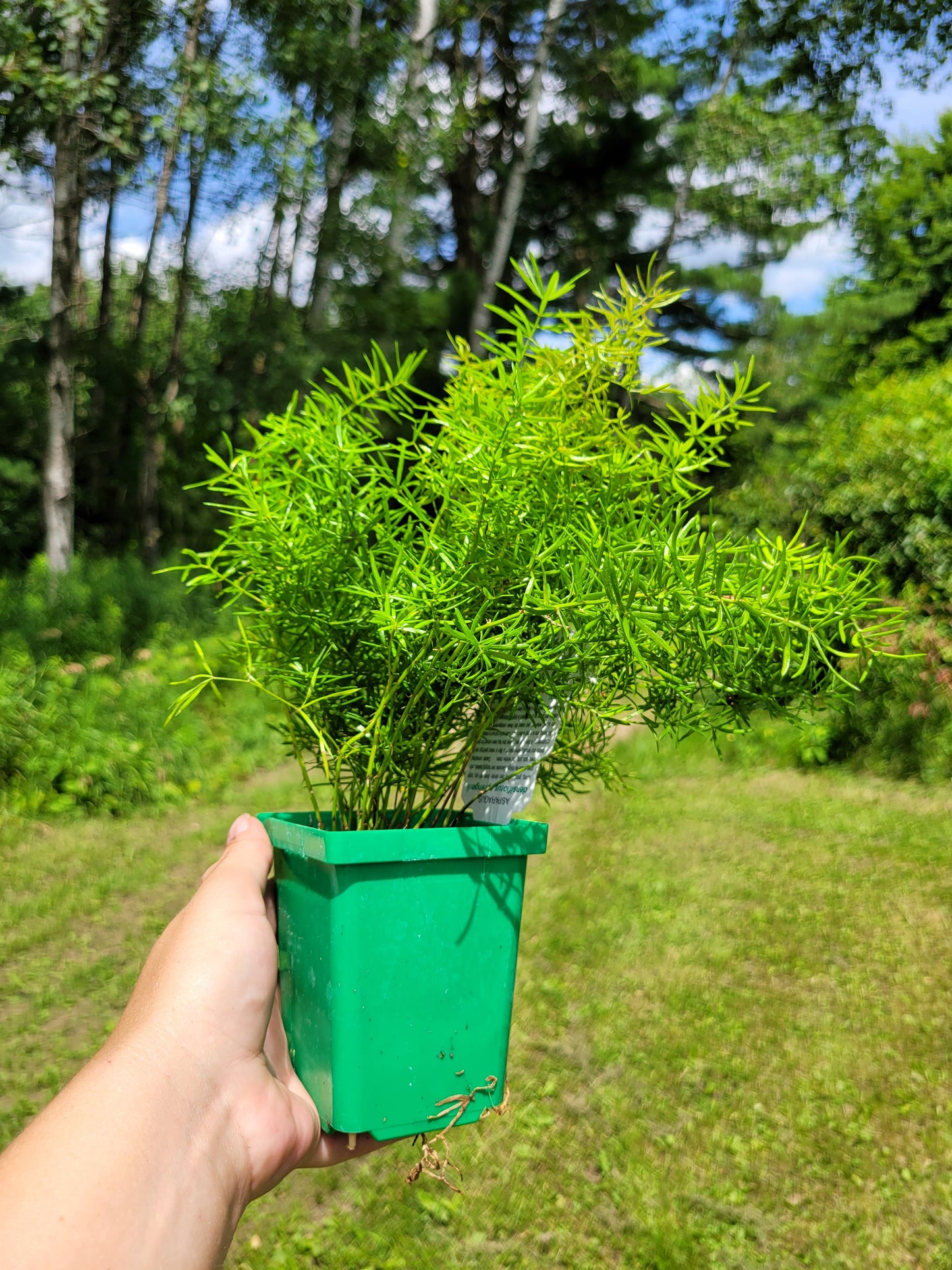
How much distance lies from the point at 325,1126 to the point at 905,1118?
203 cm

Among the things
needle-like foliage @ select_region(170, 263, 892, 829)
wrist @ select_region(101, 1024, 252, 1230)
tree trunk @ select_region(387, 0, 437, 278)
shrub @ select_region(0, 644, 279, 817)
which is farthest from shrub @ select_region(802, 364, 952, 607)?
tree trunk @ select_region(387, 0, 437, 278)

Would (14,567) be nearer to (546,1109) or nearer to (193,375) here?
(193,375)

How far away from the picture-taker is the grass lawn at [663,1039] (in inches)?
84.9

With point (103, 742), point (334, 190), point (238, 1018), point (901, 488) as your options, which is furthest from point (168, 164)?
point (238, 1018)

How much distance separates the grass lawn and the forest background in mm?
980

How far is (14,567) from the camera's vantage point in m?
9.61

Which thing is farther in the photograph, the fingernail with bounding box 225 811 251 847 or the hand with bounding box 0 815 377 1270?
the fingernail with bounding box 225 811 251 847

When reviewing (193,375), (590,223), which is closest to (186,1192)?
(193,375)

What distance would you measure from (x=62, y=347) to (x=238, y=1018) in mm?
7384

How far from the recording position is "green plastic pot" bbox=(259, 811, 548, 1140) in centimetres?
111

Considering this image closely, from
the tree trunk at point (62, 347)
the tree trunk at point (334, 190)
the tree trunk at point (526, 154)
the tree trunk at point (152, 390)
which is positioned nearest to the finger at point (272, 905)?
the tree trunk at point (62, 347)

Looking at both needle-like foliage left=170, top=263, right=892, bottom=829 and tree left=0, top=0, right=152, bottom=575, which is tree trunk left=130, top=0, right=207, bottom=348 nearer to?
tree left=0, top=0, right=152, bottom=575

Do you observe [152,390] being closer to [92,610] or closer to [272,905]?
[92,610]

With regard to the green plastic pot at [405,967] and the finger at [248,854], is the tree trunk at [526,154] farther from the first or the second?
the green plastic pot at [405,967]
